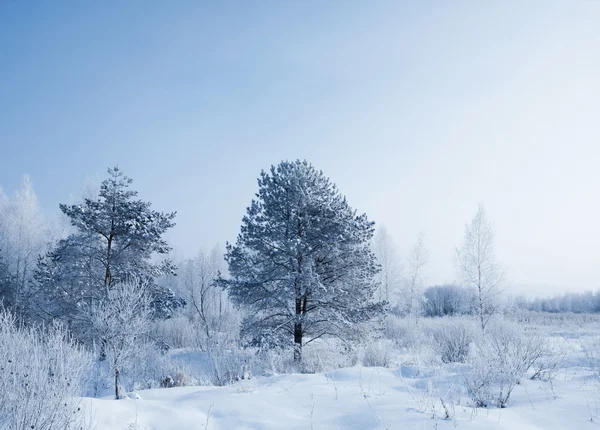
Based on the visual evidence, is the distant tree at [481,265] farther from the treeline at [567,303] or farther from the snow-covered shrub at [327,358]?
the treeline at [567,303]

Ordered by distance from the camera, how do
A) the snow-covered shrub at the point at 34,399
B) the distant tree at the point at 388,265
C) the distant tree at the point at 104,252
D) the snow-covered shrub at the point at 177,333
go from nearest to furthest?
the snow-covered shrub at the point at 34,399
the distant tree at the point at 104,252
the snow-covered shrub at the point at 177,333
the distant tree at the point at 388,265

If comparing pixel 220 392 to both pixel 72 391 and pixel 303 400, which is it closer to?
pixel 303 400

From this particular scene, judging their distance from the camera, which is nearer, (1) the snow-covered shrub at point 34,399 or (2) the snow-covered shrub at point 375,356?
(1) the snow-covered shrub at point 34,399

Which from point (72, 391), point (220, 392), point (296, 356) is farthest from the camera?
point (296, 356)

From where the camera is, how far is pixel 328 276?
1410 centimetres

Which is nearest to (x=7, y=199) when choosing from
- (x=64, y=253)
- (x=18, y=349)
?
(x=64, y=253)

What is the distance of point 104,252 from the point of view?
16.7 m

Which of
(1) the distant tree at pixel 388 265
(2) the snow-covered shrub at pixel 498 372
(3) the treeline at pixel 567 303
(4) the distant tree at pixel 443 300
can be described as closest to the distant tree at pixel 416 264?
(1) the distant tree at pixel 388 265

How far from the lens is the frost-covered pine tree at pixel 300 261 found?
13727 mm

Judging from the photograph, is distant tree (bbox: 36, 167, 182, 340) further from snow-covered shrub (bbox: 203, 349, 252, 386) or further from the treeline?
the treeline

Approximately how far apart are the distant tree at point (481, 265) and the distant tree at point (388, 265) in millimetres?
9811

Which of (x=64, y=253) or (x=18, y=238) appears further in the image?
(x=18, y=238)

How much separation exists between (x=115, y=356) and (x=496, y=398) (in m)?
8.76

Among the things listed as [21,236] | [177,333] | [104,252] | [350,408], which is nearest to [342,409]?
[350,408]
